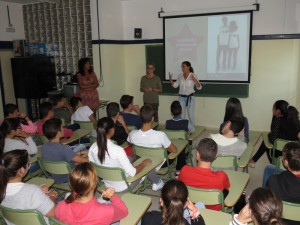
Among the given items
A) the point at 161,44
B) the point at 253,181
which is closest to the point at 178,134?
the point at 253,181

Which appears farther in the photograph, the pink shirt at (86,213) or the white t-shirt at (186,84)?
the white t-shirt at (186,84)

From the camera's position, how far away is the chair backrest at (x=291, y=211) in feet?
6.14

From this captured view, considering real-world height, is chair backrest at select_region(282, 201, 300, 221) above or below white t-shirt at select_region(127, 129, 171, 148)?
below

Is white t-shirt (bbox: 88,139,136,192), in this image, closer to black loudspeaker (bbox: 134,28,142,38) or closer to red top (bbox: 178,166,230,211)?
red top (bbox: 178,166,230,211)

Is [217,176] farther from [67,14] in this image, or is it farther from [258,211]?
[67,14]

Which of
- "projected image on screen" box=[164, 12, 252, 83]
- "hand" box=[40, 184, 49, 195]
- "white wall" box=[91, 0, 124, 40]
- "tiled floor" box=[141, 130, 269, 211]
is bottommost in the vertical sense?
"tiled floor" box=[141, 130, 269, 211]

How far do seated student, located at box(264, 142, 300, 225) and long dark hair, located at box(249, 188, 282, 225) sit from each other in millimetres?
587

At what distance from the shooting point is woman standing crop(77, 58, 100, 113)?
5.77 meters

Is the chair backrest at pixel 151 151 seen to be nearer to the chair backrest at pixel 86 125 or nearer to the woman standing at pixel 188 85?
the chair backrest at pixel 86 125

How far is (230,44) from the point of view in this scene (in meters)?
6.03

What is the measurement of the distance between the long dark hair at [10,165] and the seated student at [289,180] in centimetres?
177

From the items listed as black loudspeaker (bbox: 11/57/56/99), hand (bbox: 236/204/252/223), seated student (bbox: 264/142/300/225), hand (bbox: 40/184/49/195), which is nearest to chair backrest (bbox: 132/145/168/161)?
hand (bbox: 40/184/49/195)

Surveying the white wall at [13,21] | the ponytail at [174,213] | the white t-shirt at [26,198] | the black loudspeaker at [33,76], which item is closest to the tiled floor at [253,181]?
the white t-shirt at [26,198]

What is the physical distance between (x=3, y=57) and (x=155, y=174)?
4.98 m
